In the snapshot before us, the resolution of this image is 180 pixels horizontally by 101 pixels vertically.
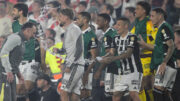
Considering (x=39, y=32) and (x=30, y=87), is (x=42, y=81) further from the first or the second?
(x=39, y=32)

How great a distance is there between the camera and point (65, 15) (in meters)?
5.88

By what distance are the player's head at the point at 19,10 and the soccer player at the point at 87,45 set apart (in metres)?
0.73

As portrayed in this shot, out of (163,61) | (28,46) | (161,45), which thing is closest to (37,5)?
(28,46)

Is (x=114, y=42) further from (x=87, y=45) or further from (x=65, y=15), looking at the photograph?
(x=65, y=15)

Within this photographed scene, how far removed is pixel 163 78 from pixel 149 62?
Answer: 28 centimetres

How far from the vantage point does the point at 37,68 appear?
5.91 meters

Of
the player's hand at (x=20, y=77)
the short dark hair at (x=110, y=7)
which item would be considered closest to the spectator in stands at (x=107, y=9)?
the short dark hair at (x=110, y=7)

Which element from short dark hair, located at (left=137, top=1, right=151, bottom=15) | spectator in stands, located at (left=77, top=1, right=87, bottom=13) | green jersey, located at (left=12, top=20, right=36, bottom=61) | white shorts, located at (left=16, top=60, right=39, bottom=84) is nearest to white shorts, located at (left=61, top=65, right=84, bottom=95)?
white shorts, located at (left=16, top=60, right=39, bottom=84)

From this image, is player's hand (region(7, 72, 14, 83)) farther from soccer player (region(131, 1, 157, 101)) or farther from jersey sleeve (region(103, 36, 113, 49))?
soccer player (region(131, 1, 157, 101))

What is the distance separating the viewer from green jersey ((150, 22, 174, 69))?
5668mm

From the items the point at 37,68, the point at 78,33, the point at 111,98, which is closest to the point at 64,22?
the point at 78,33

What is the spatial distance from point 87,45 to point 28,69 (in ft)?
2.87

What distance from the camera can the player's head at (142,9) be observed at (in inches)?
228

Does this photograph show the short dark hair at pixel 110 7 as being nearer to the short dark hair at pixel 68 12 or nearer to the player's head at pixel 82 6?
the player's head at pixel 82 6
